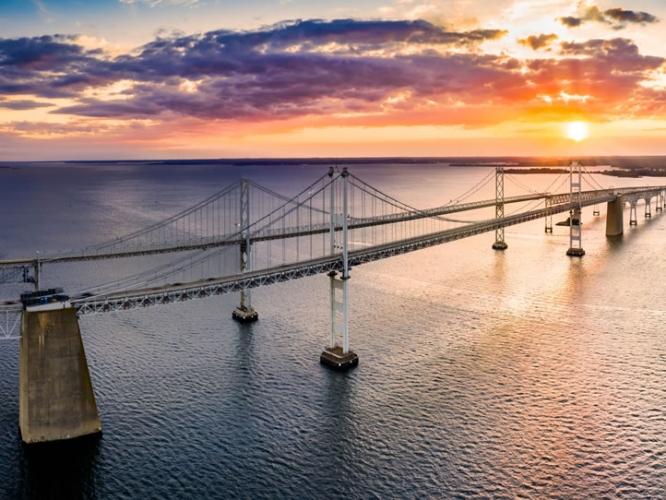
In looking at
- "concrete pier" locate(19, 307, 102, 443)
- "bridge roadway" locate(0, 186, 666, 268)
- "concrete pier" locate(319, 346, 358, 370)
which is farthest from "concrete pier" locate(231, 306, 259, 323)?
"concrete pier" locate(19, 307, 102, 443)

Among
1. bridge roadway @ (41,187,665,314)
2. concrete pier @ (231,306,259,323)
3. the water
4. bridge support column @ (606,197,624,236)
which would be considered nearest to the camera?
the water

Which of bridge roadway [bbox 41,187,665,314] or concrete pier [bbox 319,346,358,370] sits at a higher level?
bridge roadway [bbox 41,187,665,314]

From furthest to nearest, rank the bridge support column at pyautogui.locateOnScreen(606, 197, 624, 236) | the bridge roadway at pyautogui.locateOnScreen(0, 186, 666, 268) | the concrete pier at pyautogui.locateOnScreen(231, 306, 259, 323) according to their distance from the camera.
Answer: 1. the bridge support column at pyautogui.locateOnScreen(606, 197, 624, 236)
2. the bridge roadway at pyautogui.locateOnScreen(0, 186, 666, 268)
3. the concrete pier at pyautogui.locateOnScreen(231, 306, 259, 323)

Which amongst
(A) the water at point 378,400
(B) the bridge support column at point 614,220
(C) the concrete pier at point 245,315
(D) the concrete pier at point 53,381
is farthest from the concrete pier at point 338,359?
(B) the bridge support column at point 614,220

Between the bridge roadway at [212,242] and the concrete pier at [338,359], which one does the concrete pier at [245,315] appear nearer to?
the bridge roadway at [212,242]

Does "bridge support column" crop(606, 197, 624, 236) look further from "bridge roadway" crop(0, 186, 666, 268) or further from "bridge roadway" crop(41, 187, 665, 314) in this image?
"bridge roadway" crop(41, 187, 665, 314)

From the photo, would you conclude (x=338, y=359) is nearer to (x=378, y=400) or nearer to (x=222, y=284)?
(x=378, y=400)

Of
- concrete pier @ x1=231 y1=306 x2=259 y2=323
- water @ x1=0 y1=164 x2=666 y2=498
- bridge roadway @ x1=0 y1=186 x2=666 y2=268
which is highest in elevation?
bridge roadway @ x1=0 y1=186 x2=666 y2=268

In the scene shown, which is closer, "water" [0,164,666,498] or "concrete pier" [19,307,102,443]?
"water" [0,164,666,498]
